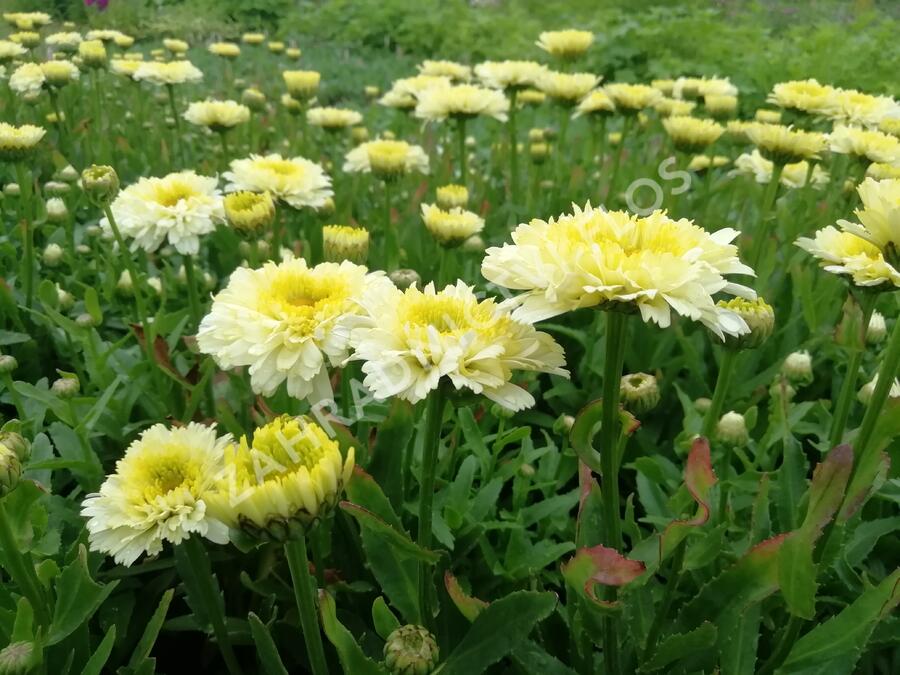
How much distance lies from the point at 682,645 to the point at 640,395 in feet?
1.06

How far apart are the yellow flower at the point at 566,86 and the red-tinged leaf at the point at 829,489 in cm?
182

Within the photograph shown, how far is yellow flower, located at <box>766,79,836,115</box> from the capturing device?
217 centimetres

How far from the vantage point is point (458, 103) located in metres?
2.24

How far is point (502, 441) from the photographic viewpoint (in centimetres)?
137

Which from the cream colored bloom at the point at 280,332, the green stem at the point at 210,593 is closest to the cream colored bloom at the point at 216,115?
the cream colored bloom at the point at 280,332

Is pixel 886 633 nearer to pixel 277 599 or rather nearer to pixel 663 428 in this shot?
pixel 663 428

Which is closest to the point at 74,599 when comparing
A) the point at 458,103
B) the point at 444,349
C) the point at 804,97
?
the point at 444,349

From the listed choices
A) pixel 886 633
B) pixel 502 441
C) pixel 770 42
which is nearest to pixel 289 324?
pixel 502 441

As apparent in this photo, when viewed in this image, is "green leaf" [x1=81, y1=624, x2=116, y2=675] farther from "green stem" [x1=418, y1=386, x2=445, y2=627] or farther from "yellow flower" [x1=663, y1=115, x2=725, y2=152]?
"yellow flower" [x1=663, y1=115, x2=725, y2=152]

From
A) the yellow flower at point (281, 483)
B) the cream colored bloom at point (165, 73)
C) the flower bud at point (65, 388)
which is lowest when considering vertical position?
the flower bud at point (65, 388)

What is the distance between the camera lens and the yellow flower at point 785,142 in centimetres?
187

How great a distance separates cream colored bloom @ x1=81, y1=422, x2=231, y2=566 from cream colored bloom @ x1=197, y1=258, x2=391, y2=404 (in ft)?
0.33

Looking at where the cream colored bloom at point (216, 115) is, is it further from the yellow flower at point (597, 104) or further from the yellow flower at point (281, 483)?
the yellow flower at point (281, 483)

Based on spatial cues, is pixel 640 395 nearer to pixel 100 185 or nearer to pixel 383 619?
pixel 383 619
